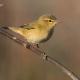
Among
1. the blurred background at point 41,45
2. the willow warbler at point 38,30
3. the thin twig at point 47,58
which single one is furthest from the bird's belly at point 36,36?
the blurred background at point 41,45

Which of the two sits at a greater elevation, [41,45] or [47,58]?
[47,58]

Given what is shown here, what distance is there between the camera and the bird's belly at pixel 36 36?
2.12 meters

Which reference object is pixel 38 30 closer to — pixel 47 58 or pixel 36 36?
pixel 36 36

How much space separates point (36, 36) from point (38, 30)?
0.20 ft

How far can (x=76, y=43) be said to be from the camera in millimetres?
3986

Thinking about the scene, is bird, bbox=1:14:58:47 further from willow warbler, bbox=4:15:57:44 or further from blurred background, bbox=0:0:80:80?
blurred background, bbox=0:0:80:80

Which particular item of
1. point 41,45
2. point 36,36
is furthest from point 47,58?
point 41,45

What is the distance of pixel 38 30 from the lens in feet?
7.27

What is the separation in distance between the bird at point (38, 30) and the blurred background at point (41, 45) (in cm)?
123

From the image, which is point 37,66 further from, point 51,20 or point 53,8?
point 51,20

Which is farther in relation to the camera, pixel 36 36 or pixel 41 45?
pixel 41 45

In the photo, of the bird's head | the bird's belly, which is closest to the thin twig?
the bird's belly

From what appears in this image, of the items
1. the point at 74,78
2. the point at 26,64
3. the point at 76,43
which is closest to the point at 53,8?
the point at 76,43

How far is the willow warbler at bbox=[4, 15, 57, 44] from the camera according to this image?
2119 mm
